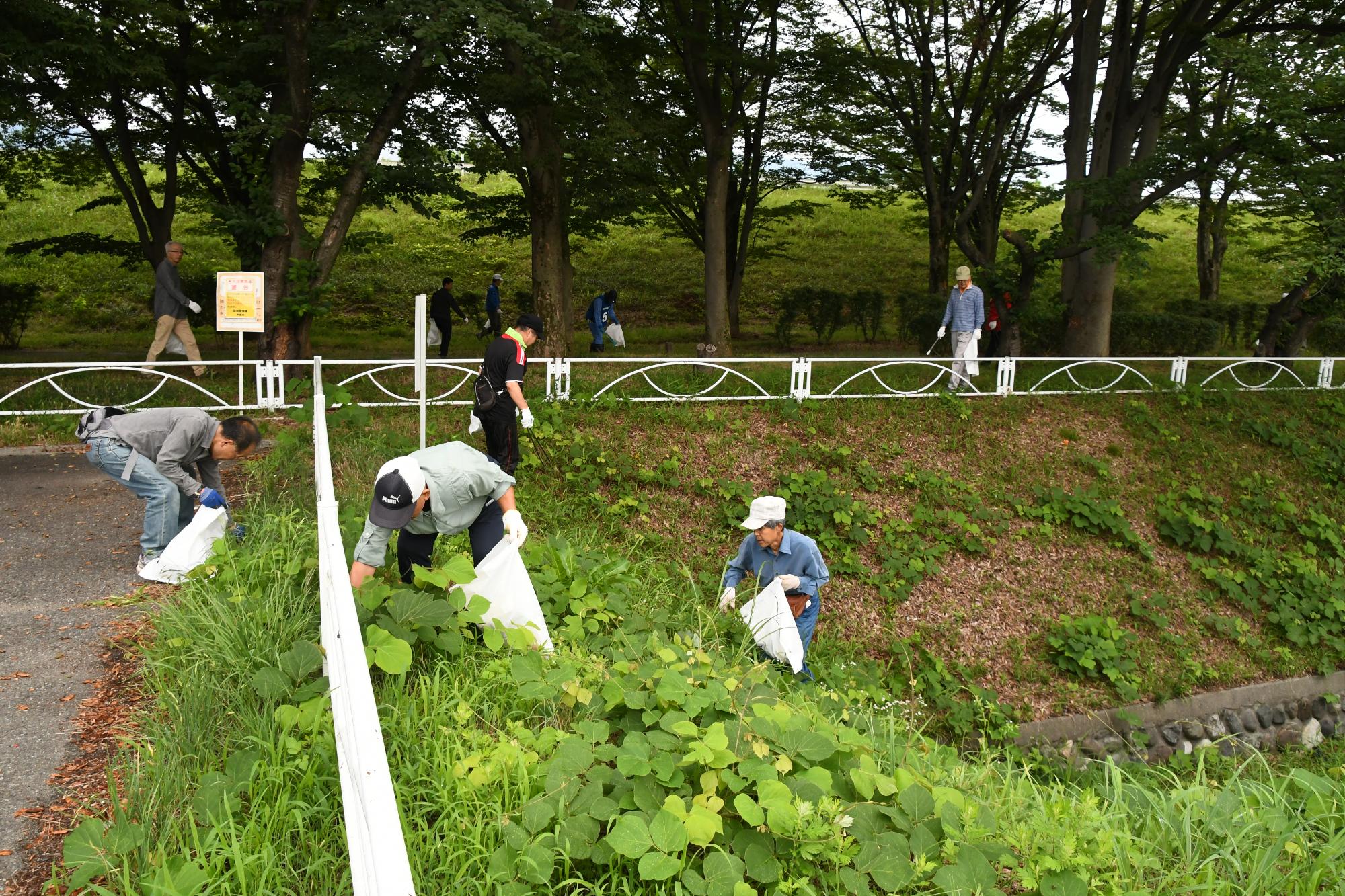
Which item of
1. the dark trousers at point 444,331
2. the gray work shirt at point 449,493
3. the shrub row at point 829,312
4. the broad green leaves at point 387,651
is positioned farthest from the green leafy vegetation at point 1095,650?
the shrub row at point 829,312

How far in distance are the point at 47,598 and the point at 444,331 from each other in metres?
11.8

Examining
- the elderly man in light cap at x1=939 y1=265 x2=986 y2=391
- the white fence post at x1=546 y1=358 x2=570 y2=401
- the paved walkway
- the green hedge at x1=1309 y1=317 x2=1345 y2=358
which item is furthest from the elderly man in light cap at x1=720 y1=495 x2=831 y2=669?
the green hedge at x1=1309 y1=317 x2=1345 y2=358

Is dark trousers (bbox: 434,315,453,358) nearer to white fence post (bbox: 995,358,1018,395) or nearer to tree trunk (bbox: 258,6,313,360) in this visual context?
tree trunk (bbox: 258,6,313,360)

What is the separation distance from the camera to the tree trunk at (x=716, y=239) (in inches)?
583

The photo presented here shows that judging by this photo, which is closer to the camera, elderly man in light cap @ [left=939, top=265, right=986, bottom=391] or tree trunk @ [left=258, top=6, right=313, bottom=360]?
tree trunk @ [left=258, top=6, right=313, bottom=360]

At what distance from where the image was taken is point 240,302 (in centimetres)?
992

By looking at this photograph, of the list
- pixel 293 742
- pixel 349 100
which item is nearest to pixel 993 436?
pixel 349 100

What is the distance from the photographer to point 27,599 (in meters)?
5.03

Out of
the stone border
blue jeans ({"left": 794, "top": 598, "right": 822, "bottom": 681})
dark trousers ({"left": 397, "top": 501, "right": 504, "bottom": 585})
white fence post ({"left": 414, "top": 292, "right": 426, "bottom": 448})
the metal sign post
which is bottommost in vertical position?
the stone border

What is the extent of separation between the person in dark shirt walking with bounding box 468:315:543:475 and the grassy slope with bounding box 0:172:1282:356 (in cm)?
967

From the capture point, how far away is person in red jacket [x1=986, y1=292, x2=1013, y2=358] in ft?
49.8

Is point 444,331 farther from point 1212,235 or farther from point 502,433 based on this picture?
point 1212,235

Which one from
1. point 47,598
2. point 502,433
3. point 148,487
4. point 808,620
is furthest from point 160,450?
point 808,620

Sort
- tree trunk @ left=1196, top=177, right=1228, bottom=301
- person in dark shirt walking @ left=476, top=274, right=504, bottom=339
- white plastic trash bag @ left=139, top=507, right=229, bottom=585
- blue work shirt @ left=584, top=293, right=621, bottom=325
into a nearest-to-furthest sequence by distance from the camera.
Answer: white plastic trash bag @ left=139, top=507, right=229, bottom=585 → person in dark shirt walking @ left=476, top=274, right=504, bottom=339 → blue work shirt @ left=584, top=293, right=621, bottom=325 → tree trunk @ left=1196, top=177, right=1228, bottom=301
